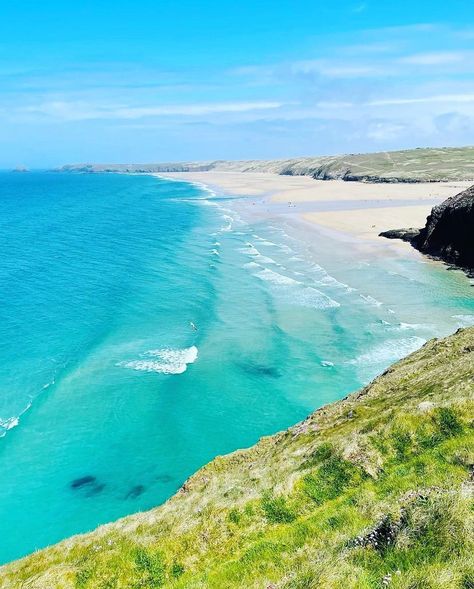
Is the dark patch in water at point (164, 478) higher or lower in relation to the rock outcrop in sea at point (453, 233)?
lower

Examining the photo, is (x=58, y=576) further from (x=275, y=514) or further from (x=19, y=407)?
(x=19, y=407)

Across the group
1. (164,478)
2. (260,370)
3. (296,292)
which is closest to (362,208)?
(296,292)

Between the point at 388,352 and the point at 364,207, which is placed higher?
the point at 364,207

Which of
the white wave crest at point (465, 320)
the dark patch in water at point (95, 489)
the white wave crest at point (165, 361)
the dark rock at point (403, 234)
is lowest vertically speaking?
the dark patch in water at point (95, 489)

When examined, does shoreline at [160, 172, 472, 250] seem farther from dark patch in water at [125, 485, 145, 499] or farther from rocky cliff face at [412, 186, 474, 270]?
dark patch in water at [125, 485, 145, 499]

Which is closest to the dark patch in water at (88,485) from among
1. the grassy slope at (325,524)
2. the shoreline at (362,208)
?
the grassy slope at (325,524)

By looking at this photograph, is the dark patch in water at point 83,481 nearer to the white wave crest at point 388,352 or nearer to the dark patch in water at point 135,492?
the dark patch in water at point 135,492

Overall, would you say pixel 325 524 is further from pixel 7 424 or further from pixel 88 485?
pixel 7 424
